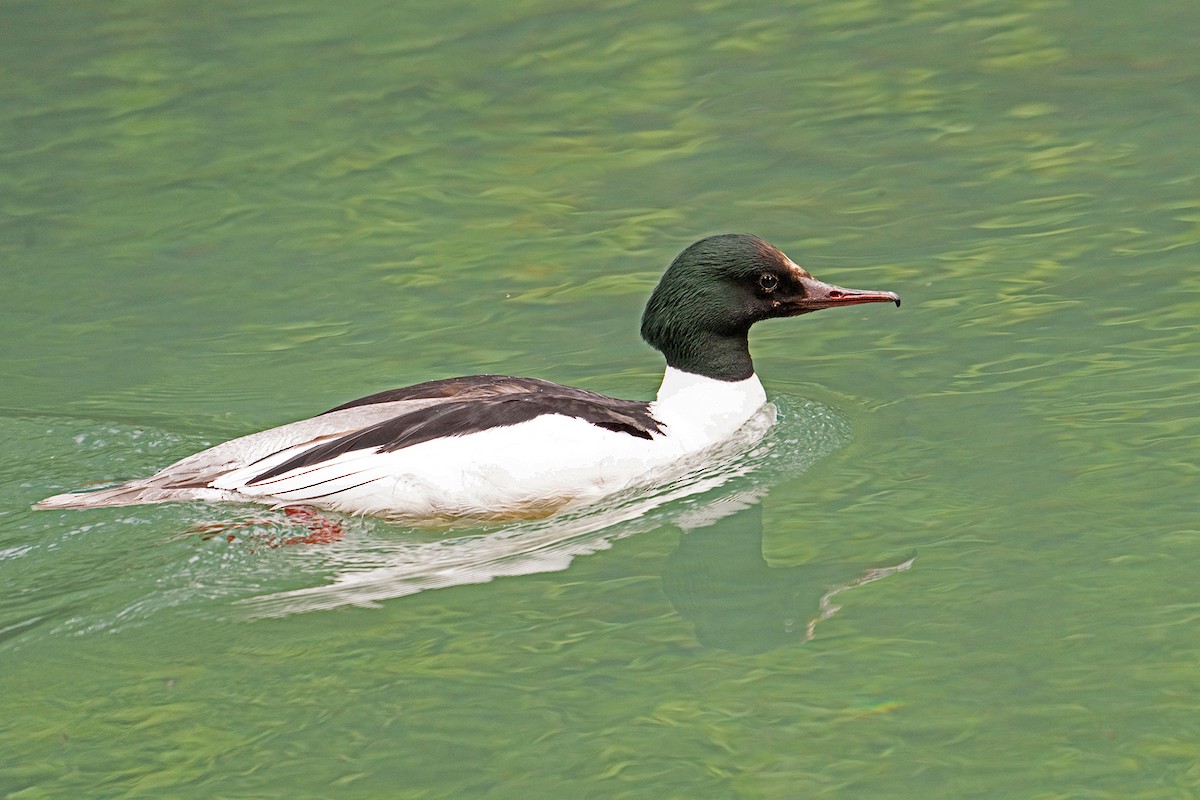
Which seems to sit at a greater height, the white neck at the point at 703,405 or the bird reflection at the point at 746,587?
the white neck at the point at 703,405

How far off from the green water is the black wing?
34cm

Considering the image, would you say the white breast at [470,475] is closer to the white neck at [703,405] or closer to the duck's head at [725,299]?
the white neck at [703,405]

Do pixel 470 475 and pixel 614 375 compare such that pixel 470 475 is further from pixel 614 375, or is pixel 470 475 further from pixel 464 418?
pixel 614 375

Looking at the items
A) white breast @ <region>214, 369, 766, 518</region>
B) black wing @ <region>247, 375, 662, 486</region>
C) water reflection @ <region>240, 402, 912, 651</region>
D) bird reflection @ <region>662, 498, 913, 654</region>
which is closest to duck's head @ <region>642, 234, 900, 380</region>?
water reflection @ <region>240, 402, 912, 651</region>

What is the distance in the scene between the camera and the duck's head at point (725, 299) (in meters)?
7.39

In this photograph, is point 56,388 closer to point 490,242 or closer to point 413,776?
point 490,242

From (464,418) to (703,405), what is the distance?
1.18 meters

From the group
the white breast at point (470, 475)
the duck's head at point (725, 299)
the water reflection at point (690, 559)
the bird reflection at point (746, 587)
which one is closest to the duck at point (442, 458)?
the white breast at point (470, 475)

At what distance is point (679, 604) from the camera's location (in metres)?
5.94

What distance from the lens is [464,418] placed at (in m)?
6.86

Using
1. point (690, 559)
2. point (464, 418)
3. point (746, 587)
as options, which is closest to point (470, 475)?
point (464, 418)

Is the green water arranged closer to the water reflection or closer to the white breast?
the water reflection

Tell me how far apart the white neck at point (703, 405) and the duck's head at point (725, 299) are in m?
0.05

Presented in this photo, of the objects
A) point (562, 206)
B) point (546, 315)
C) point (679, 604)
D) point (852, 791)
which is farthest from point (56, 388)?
point (852, 791)
